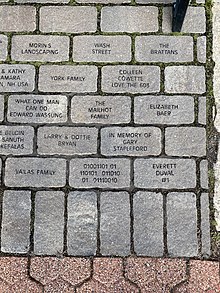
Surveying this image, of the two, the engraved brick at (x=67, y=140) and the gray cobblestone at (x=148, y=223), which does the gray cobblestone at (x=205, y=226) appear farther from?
the engraved brick at (x=67, y=140)

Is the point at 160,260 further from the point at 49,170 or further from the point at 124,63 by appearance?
the point at 124,63

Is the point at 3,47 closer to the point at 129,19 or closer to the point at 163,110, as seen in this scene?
the point at 129,19

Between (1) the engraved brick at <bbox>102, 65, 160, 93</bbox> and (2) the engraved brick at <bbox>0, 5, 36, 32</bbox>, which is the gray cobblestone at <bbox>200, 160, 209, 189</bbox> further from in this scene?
(2) the engraved brick at <bbox>0, 5, 36, 32</bbox>

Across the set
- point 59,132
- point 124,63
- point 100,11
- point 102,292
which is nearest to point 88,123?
point 59,132

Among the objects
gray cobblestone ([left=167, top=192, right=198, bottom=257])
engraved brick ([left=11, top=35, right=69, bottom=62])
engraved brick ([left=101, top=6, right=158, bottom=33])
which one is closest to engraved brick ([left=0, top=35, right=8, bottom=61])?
engraved brick ([left=11, top=35, right=69, bottom=62])

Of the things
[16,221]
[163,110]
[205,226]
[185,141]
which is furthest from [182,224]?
[16,221]

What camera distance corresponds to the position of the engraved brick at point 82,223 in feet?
11.1

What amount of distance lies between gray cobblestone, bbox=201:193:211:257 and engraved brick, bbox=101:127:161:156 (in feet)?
1.24

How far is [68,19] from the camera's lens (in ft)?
12.1

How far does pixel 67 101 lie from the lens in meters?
3.55

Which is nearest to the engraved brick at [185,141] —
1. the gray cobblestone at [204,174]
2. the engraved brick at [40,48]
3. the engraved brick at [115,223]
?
the gray cobblestone at [204,174]

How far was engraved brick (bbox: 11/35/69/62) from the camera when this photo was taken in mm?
3615

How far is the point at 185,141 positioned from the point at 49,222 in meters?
0.91

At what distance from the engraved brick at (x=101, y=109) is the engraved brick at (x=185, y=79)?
27 cm
